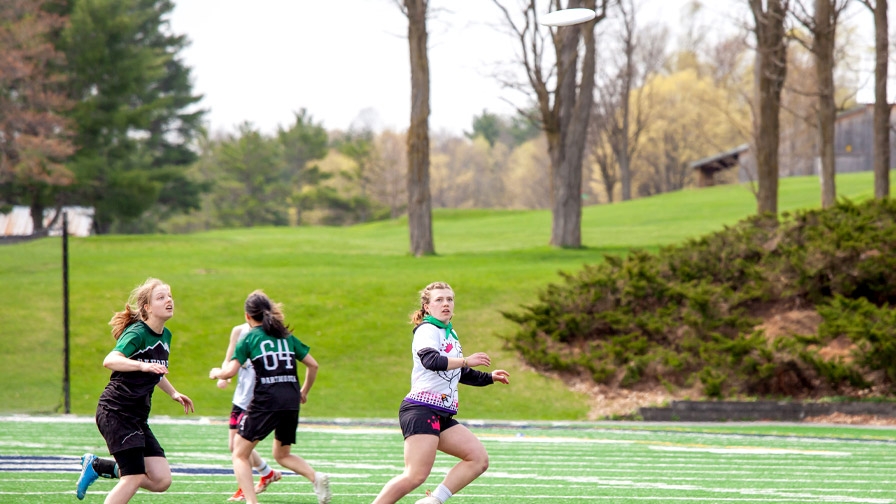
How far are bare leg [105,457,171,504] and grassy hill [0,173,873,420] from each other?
13885 millimetres

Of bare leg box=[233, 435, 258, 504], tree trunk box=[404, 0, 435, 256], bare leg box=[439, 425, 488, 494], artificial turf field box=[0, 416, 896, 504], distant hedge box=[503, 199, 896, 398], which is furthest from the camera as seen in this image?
tree trunk box=[404, 0, 435, 256]

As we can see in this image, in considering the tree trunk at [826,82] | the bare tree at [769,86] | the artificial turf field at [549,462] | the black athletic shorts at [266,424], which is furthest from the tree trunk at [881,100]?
the black athletic shorts at [266,424]

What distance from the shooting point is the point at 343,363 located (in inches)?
957

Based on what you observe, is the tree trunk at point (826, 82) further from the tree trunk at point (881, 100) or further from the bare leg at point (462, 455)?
the bare leg at point (462, 455)

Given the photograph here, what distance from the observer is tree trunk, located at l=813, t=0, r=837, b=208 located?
29.4 m

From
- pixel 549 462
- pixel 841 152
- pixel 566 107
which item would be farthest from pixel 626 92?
pixel 549 462

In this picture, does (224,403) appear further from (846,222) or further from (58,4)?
(58,4)

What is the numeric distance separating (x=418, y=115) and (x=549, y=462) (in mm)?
22902

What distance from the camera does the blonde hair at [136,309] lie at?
748 cm

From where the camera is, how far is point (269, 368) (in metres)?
8.66

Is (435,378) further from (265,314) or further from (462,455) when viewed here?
(265,314)

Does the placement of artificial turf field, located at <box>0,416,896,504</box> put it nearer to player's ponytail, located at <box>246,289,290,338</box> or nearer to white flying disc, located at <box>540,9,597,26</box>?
player's ponytail, located at <box>246,289,290,338</box>

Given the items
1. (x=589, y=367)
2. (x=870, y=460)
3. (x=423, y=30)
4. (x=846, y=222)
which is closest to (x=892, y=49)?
(x=846, y=222)

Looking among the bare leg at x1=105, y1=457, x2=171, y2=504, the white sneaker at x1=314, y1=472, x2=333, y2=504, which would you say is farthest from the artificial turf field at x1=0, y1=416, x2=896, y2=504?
the bare leg at x1=105, y1=457, x2=171, y2=504
